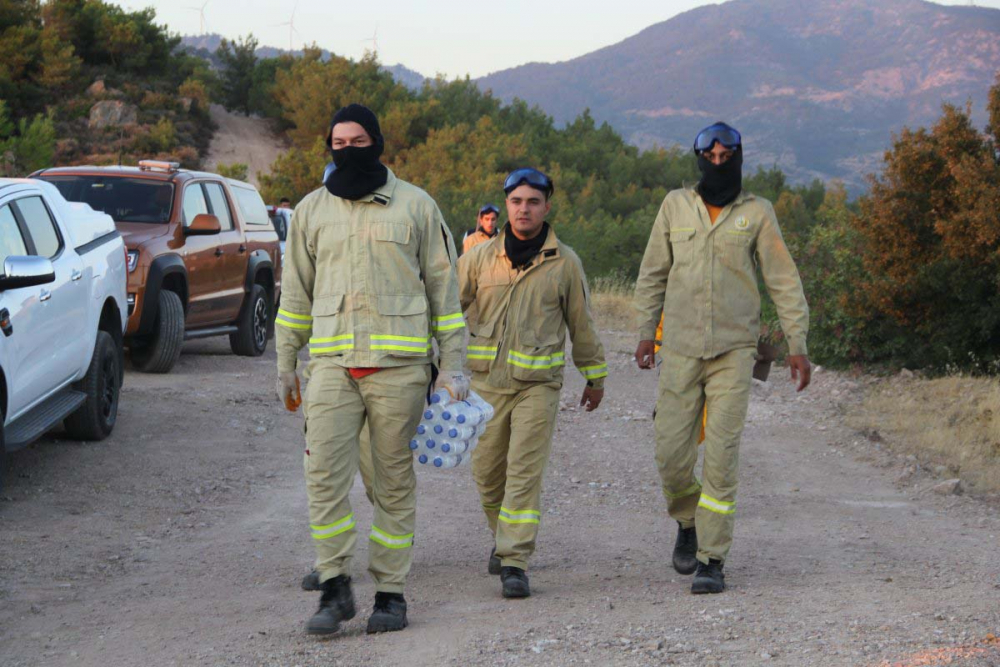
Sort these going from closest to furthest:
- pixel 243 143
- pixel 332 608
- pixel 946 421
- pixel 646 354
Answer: pixel 332 608
pixel 646 354
pixel 946 421
pixel 243 143

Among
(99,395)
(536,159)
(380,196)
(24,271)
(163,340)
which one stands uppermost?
(380,196)

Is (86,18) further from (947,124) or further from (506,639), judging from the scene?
(506,639)

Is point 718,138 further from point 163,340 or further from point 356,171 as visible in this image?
point 163,340

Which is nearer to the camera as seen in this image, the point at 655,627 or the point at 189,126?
the point at 655,627

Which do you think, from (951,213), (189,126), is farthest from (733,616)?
(189,126)

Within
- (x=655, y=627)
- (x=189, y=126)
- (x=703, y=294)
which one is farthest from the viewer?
(x=189, y=126)

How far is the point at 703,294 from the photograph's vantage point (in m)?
6.23

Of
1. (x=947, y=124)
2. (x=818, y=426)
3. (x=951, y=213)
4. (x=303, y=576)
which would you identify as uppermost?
(x=947, y=124)

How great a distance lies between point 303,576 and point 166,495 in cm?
227

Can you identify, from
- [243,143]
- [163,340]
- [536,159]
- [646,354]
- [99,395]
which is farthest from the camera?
[536,159]

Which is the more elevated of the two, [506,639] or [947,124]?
[947,124]

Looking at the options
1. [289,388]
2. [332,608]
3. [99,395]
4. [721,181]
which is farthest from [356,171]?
[99,395]

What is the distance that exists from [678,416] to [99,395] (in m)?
4.80

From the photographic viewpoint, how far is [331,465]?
5129mm
